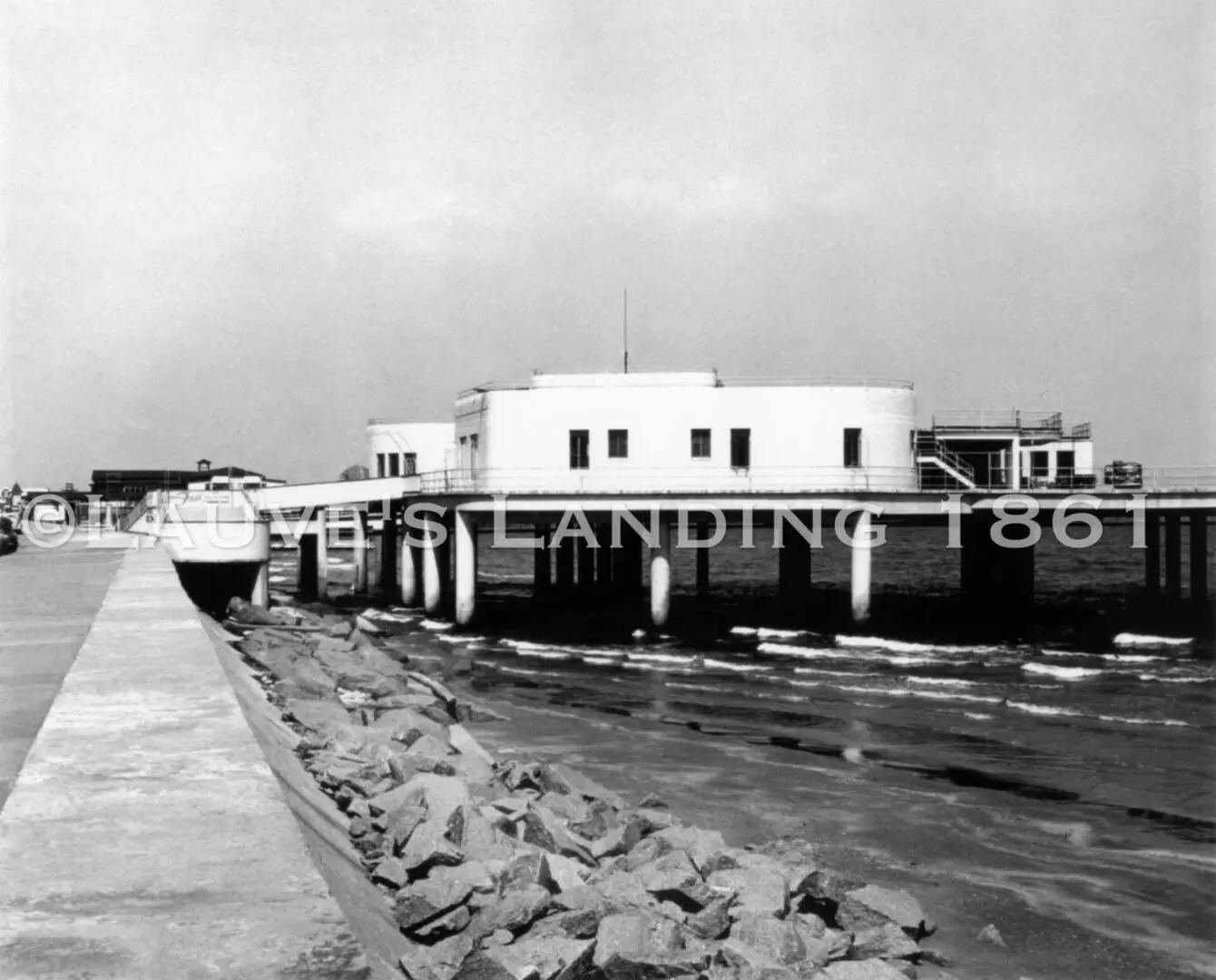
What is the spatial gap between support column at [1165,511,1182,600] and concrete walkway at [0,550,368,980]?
45128mm

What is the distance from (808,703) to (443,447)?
106 feet

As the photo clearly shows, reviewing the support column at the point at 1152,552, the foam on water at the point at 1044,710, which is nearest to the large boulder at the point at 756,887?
the foam on water at the point at 1044,710

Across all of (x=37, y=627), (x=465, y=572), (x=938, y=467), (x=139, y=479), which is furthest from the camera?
(x=139, y=479)

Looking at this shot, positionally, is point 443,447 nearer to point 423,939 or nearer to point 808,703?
point 808,703

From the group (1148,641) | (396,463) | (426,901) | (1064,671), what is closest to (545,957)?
(426,901)

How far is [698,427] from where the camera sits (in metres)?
38.4

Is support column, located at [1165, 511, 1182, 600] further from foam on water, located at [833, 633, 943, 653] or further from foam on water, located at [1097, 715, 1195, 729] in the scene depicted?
foam on water, located at [1097, 715, 1195, 729]

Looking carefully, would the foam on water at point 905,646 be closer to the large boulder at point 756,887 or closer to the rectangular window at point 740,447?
the rectangular window at point 740,447

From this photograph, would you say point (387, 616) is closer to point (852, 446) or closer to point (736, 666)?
point (852, 446)

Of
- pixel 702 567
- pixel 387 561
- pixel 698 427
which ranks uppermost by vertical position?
pixel 698 427

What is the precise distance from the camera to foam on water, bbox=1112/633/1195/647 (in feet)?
111

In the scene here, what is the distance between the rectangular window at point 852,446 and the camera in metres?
38.1

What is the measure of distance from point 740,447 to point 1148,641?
12574 mm

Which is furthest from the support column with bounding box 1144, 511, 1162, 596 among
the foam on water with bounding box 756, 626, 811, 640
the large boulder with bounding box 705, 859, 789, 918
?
the large boulder with bounding box 705, 859, 789, 918
